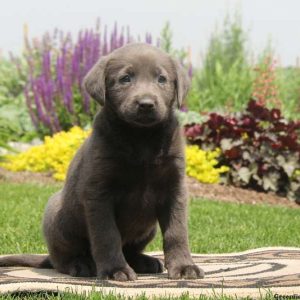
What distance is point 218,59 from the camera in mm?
17594

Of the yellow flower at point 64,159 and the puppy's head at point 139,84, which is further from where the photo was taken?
the yellow flower at point 64,159

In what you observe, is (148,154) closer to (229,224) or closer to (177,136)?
(177,136)

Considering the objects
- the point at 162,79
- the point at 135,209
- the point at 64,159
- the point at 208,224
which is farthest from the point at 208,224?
the point at 64,159

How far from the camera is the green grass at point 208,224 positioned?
234 inches

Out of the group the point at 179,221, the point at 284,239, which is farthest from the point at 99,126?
the point at 284,239

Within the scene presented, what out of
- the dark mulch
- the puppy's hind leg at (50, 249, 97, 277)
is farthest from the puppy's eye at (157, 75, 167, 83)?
the dark mulch

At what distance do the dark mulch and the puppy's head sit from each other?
5.65m

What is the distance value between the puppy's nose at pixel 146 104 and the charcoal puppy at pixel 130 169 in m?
0.01

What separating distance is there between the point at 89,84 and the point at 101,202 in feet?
2.33

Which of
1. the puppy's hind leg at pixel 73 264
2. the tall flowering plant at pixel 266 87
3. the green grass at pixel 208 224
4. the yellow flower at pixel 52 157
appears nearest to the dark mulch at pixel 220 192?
the yellow flower at pixel 52 157

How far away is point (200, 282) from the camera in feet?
12.0

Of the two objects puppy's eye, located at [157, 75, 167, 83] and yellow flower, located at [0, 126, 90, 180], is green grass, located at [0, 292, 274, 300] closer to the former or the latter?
puppy's eye, located at [157, 75, 167, 83]

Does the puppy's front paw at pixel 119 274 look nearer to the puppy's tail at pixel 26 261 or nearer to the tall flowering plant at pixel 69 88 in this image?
the puppy's tail at pixel 26 261

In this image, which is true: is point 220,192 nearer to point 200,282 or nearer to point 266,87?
point 266,87
